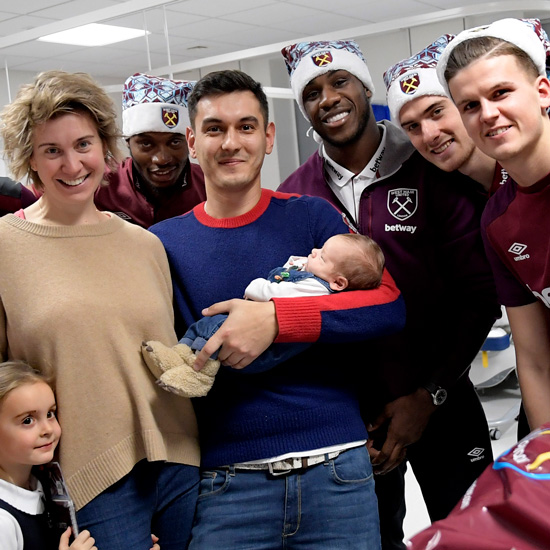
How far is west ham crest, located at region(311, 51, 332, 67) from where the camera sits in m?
2.46

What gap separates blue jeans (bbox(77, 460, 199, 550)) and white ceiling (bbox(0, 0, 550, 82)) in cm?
438

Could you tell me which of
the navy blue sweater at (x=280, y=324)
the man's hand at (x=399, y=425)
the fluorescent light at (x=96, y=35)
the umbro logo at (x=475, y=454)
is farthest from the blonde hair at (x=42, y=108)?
the fluorescent light at (x=96, y=35)

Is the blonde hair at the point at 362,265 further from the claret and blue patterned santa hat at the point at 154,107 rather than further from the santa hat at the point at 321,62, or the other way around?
the claret and blue patterned santa hat at the point at 154,107

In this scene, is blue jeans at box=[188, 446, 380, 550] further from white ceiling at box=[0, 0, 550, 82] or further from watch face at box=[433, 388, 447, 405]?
white ceiling at box=[0, 0, 550, 82]

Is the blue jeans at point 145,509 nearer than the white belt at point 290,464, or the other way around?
the blue jeans at point 145,509

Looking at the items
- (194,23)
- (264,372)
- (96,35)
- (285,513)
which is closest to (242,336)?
(264,372)

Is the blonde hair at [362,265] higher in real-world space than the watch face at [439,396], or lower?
higher

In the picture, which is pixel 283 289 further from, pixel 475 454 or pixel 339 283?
pixel 475 454

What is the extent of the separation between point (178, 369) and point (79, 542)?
45 centimetres

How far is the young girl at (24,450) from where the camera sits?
5.15 ft

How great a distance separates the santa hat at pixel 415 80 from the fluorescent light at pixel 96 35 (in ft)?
21.6

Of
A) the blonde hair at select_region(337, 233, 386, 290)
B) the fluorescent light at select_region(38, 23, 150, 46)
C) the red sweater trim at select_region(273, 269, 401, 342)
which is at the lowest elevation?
the red sweater trim at select_region(273, 269, 401, 342)

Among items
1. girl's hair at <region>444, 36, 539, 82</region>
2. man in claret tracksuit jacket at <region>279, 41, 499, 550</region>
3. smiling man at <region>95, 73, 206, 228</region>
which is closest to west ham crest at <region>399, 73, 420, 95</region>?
man in claret tracksuit jacket at <region>279, 41, 499, 550</region>

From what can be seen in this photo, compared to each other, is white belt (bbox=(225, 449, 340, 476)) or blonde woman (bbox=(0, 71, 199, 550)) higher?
blonde woman (bbox=(0, 71, 199, 550))
